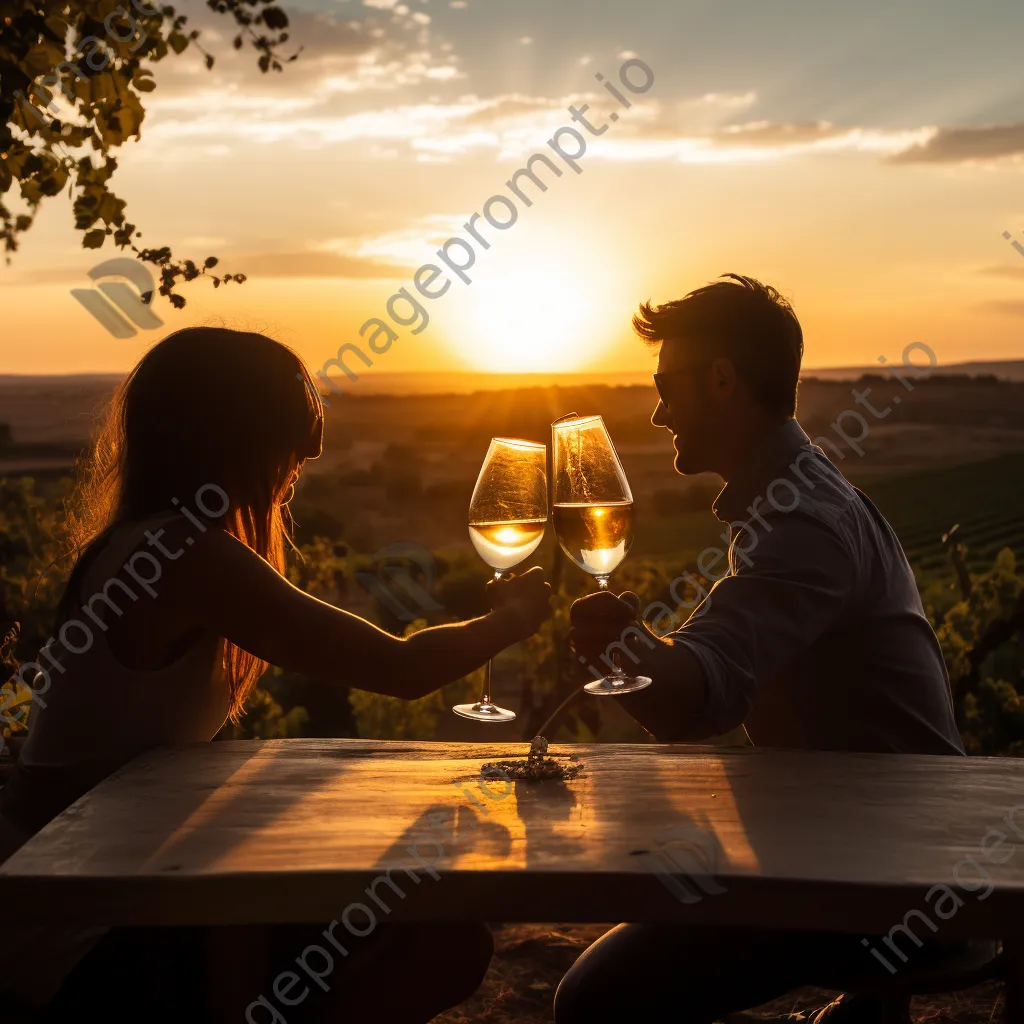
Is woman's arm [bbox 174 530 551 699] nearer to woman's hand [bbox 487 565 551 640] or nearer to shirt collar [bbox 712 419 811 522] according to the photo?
woman's hand [bbox 487 565 551 640]

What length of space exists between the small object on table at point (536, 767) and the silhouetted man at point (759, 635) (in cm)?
17

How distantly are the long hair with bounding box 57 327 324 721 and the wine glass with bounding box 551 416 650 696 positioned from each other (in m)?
0.58

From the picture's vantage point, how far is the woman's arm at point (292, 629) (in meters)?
2.16

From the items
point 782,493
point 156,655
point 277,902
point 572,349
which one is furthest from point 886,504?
point 277,902

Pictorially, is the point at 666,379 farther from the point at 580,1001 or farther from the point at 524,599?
the point at 580,1001

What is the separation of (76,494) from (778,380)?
1910 millimetres

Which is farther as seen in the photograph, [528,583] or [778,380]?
[778,380]

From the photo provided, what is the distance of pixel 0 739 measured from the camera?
3.88m

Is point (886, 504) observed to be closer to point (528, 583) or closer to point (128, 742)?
point (528, 583)

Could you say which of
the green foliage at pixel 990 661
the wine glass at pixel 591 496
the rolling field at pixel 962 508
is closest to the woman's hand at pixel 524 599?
the wine glass at pixel 591 496

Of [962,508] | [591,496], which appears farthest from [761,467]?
[962,508]

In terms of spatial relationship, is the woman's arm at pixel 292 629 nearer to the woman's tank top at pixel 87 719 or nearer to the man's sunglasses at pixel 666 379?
the woman's tank top at pixel 87 719

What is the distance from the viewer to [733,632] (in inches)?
85.6

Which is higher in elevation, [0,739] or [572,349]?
[572,349]
